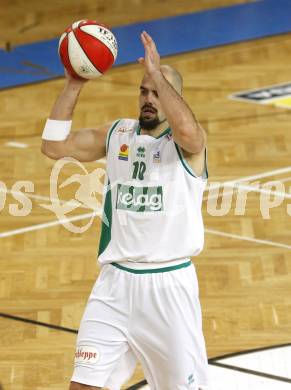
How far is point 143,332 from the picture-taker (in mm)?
5738

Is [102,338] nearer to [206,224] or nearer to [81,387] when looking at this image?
[81,387]

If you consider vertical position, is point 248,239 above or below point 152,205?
below

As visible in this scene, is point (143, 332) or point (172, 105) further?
point (143, 332)

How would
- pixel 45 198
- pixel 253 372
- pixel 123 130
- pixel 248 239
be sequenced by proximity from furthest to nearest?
pixel 45 198 < pixel 248 239 < pixel 253 372 < pixel 123 130

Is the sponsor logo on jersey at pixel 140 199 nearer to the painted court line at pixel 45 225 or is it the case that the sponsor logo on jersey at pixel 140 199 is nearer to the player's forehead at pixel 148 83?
the player's forehead at pixel 148 83

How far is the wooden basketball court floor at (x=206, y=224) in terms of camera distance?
7.71 m

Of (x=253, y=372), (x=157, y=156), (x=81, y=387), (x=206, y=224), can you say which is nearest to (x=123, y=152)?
(x=157, y=156)

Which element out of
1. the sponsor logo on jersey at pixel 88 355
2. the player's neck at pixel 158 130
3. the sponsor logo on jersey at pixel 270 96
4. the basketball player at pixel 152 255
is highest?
the player's neck at pixel 158 130

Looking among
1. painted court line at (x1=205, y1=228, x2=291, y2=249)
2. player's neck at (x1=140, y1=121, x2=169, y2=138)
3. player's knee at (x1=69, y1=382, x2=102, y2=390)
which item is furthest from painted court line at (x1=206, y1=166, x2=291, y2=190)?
player's knee at (x1=69, y1=382, x2=102, y2=390)

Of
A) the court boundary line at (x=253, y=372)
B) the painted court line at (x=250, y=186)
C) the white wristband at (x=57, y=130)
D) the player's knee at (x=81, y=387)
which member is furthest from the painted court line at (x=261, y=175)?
the player's knee at (x=81, y=387)

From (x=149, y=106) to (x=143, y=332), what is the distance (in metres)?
1.38

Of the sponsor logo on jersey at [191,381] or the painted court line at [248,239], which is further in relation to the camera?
the painted court line at [248,239]

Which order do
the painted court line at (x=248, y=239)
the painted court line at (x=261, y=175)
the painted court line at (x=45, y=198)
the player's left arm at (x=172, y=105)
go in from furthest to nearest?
the painted court line at (x=261, y=175) → the painted court line at (x=45, y=198) → the painted court line at (x=248, y=239) → the player's left arm at (x=172, y=105)

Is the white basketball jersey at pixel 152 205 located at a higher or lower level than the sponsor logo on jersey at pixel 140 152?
lower
